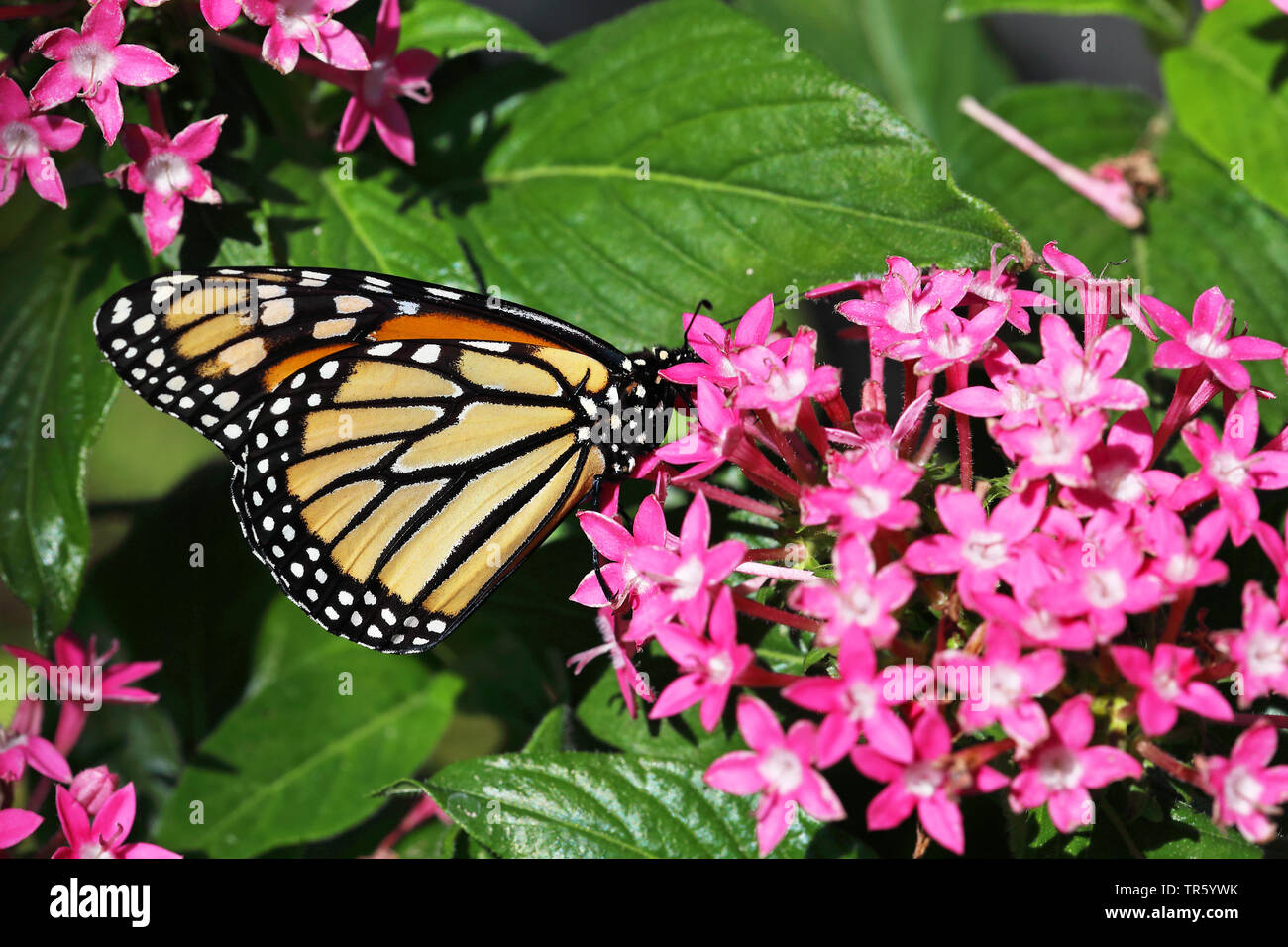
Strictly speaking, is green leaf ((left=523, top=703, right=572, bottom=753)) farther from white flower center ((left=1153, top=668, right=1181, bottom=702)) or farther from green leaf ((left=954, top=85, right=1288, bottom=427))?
green leaf ((left=954, top=85, right=1288, bottom=427))

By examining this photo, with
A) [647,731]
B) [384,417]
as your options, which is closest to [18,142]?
[384,417]

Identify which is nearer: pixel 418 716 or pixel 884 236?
pixel 884 236

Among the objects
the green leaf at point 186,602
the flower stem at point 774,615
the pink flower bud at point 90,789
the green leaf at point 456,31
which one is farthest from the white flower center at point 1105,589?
the green leaf at point 186,602

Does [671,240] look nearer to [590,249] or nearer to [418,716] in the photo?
[590,249]

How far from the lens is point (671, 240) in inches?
51.9

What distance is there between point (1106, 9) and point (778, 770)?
1290mm

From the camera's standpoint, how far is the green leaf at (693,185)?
1.18 m

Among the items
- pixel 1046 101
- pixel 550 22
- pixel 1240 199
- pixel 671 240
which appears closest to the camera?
pixel 671 240

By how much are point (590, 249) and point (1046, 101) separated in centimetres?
76

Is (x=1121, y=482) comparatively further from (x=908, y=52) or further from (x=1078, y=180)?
(x=908, y=52)

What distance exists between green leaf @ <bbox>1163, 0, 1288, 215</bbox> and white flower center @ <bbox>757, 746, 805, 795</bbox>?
1056mm

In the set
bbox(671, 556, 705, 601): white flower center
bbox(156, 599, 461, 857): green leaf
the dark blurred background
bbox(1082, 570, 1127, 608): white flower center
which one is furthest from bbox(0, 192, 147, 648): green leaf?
the dark blurred background

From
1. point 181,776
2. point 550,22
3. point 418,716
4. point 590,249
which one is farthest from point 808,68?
point 550,22

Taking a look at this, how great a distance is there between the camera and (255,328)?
4.01 ft
